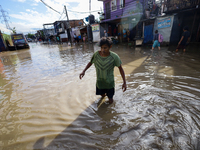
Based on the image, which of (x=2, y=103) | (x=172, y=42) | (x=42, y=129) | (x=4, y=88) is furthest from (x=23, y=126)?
(x=172, y=42)

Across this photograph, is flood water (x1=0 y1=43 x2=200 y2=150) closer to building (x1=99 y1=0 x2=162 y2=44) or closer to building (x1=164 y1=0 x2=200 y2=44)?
building (x1=164 y1=0 x2=200 y2=44)

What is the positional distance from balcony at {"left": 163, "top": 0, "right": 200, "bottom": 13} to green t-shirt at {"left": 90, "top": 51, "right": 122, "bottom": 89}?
11.2 metres

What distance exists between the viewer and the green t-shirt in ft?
7.09

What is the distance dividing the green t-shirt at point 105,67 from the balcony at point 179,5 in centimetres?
1123

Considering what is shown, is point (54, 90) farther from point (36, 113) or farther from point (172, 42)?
point (172, 42)

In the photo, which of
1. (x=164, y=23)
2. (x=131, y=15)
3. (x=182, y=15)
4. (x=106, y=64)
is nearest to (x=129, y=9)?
(x=131, y=15)

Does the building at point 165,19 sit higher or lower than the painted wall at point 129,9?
lower

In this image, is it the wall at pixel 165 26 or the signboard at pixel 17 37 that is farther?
the signboard at pixel 17 37

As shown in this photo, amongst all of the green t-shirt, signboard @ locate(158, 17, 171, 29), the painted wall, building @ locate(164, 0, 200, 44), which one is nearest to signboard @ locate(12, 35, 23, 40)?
the painted wall

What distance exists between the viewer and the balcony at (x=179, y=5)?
9141 millimetres

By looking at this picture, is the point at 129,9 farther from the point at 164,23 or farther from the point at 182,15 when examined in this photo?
the point at 182,15

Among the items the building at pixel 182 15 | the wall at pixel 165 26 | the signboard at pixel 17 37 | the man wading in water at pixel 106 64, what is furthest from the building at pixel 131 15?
the signboard at pixel 17 37

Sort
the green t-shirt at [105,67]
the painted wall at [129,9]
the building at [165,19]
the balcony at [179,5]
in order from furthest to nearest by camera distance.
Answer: the painted wall at [129,9] < the building at [165,19] < the balcony at [179,5] < the green t-shirt at [105,67]

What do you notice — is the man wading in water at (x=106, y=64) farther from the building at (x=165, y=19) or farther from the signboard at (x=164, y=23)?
the signboard at (x=164, y=23)
